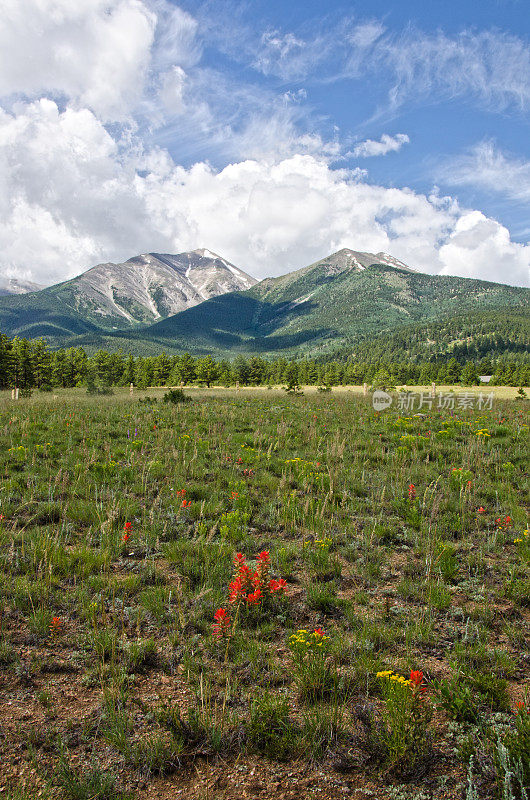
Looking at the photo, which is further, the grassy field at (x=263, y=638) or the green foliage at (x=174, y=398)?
the green foliage at (x=174, y=398)

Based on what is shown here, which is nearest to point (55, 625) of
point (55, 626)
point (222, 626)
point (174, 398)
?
point (55, 626)

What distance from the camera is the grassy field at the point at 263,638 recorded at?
245 centimetres

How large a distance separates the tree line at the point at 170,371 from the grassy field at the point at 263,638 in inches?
1590

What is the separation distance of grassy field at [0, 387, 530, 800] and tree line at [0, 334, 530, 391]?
4040 cm

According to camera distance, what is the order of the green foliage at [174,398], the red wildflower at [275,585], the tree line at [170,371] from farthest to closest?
the tree line at [170,371]
the green foliage at [174,398]
the red wildflower at [275,585]

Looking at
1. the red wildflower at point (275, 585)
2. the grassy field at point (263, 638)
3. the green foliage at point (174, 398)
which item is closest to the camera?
the grassy field at point (263, 638)

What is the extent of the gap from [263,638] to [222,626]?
0.45 metres

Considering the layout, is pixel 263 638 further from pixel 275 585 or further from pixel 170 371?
pixel 170 371

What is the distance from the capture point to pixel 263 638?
3629 millimetres

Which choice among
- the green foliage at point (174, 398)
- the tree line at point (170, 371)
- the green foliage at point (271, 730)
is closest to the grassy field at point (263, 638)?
the green foliage at point (271, 730)

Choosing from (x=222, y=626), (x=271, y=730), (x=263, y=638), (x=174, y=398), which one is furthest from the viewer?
(x=174, y=398)

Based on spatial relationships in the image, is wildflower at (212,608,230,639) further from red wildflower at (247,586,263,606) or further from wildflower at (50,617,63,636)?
wildflower at (50,617,63,636)

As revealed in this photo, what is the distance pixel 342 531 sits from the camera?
578 centimetres

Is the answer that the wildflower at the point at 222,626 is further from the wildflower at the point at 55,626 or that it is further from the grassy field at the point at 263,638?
the wildflower at the point at 55,626
